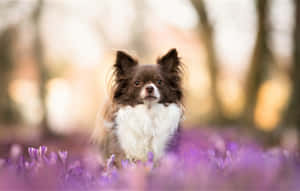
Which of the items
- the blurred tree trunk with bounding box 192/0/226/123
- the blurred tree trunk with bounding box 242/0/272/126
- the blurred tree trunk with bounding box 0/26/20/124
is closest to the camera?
the blurred tree trunk with bounding box 242/0/272/126

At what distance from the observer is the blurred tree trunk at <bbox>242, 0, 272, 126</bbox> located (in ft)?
38.4

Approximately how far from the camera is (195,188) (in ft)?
6.12

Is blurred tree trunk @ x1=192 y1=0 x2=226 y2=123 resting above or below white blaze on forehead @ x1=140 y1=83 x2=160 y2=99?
above

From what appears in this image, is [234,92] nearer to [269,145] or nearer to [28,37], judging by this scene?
[28,37]

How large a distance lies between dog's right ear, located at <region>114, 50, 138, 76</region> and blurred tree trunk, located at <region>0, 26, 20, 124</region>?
41.7 ft

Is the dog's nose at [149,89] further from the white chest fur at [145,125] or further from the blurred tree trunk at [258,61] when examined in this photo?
the blurred tree trunk at [258,61]

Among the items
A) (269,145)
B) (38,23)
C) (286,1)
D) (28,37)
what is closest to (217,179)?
(269,145)

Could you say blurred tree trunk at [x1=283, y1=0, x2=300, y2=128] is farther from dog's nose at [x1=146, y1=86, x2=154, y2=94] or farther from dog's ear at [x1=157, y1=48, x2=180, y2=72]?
dog's nose at [x1=146, y1=86, x2=154, y2=94]

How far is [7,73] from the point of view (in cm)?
1922

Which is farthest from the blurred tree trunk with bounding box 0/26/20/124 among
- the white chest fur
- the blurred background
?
the white chest fur

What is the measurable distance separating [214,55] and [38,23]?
7300 mm

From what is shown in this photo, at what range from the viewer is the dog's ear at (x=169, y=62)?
16.9 ft

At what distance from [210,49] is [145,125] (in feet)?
39.8

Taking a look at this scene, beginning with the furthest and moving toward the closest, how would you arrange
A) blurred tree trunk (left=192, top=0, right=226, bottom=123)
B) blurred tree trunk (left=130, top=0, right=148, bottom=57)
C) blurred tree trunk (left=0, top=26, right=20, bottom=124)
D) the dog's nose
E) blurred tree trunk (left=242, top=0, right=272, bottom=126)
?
blurred tree trunk (left=130, top=0, right=148, bottom=57) → blurred tree trunk (left=0, top=26, right=20, bottom=124) → blurred tree trunk (left=192, top=0, right=226, bottom=123) → blurred tree trunk (left=242, top=0, right=272, bottom=126) → the dog's nose
